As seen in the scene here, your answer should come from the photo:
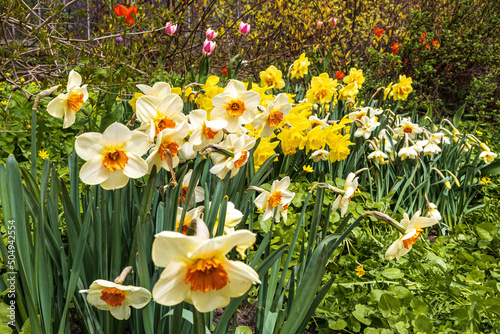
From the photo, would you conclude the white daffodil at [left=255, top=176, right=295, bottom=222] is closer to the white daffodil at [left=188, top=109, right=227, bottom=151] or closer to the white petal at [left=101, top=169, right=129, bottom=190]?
the white daffodil at [left=188, top=109, right=227, bottom=151]

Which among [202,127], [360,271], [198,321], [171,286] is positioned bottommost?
[360,271]

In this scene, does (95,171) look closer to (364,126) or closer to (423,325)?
(423,325)

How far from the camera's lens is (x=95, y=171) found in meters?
0.85

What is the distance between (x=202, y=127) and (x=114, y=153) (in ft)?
0.92

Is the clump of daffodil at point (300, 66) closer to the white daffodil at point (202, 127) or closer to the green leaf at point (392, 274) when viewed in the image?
the green leaf at point (392, 274)

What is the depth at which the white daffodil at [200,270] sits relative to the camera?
1.84 feet

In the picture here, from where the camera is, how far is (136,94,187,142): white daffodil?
Answer: 3.13 feet

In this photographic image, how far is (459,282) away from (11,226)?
155 centimetres

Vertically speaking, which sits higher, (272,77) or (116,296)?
(272,77)

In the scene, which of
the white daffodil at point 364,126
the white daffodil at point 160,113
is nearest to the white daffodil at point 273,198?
the white daffodil at point 160,113

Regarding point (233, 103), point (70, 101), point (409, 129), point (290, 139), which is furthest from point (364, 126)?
point (70, 101)

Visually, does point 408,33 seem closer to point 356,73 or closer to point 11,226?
point 356,73

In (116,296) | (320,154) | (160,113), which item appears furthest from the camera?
(320,154)

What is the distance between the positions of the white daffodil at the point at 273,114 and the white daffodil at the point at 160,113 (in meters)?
0.57
